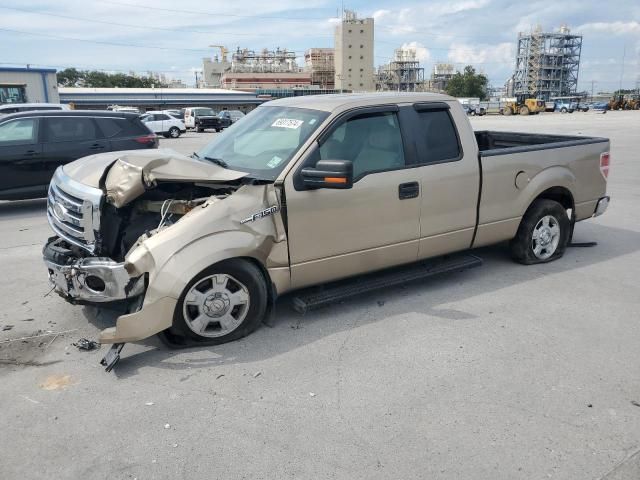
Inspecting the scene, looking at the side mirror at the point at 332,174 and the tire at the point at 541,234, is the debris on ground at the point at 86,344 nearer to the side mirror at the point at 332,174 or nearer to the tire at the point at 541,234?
the side mirror at the point at 332,174

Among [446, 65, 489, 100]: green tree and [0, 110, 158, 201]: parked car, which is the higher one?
[446, 65, 489, 100]: green tree

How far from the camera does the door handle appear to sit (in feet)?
15.0

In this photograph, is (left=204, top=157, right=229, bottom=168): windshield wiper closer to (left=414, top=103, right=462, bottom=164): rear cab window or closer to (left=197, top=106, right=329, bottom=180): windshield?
(left=197, top=106, right=329, bottom=180): windshield

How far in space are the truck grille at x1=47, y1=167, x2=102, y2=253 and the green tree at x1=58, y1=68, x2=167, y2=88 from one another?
126524 millimetres

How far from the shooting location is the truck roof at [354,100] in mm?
4473

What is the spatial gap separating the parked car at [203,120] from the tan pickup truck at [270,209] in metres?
34.5

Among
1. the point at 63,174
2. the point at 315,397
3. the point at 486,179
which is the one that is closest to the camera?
the point at 315,397

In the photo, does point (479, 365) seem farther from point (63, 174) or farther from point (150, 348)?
point (63, 174)

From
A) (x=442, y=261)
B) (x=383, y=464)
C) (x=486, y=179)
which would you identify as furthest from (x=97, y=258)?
(x=486, y=179)

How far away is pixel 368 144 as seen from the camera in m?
4.52

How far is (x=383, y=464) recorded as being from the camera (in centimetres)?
272

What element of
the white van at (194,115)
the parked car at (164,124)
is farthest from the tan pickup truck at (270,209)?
the white van at (194,115)

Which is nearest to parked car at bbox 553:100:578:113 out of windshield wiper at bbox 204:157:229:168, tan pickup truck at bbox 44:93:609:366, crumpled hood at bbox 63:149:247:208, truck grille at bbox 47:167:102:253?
tan pickup truck at bbox 44:93:609:366

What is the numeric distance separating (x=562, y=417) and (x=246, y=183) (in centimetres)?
265
